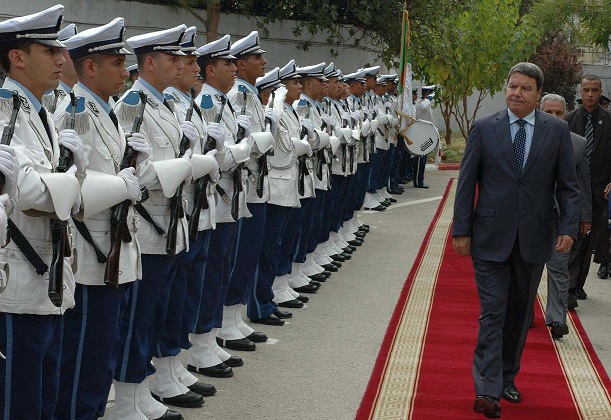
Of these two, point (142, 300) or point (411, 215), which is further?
point (411, 215)

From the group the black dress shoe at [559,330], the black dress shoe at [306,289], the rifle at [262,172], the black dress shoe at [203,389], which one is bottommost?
the black dress shoe at [306,289]

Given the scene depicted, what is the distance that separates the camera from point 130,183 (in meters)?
4.83

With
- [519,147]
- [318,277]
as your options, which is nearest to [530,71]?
[519,147]

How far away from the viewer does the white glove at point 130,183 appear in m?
4.82

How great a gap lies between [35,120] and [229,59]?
2.78 m

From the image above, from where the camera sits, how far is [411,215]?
1617 centimetres

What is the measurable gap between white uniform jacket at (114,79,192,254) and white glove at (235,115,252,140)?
1.30m

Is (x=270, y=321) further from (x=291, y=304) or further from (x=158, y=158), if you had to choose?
(x=158, y=158)

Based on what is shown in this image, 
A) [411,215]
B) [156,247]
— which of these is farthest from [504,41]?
[156,247]

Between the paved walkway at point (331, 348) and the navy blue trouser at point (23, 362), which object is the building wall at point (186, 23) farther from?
the navy blue trouser at point (23, 362)

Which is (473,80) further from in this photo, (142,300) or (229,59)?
(142,300)

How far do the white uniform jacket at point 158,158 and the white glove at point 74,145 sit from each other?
2.88 feet

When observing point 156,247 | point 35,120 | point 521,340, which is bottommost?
point 521,340

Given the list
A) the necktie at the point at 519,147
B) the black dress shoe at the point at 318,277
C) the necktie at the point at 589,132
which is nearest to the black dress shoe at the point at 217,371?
the necktie at the point at 519,147
